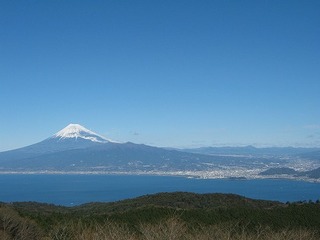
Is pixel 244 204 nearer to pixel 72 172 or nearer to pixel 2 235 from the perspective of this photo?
pixel 2 235

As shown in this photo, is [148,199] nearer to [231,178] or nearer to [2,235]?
[2,235]

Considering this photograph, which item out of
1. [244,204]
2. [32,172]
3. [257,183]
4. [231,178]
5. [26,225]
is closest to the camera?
[26,225]

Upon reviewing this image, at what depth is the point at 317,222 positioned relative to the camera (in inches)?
1078

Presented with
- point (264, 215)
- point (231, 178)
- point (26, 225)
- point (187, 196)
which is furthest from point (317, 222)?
point (231, 178)

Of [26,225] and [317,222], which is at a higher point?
[26,225]

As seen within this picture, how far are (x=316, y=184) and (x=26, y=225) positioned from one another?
363ft

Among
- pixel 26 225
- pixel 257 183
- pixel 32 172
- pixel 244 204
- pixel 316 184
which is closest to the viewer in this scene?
pixel 26 225

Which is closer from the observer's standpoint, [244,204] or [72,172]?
[244,204]

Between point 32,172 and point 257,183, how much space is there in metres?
108

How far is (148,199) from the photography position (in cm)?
4044

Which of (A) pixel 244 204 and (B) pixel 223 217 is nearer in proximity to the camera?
(B) pixel 223 217

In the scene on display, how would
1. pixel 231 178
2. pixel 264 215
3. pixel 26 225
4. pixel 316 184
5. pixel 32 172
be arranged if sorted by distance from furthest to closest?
pixel 32 172, pixel 231 178, pixel 316 184, pixel 264 215, pixel 26 225

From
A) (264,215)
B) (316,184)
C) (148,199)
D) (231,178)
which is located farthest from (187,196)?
(231,178)

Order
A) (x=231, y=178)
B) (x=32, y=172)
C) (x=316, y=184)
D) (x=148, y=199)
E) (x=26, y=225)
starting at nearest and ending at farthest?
(x=26, y=225), (x=148, y=199), (x=316, y=184), (x=231, y=178), (x=32, y=172)
